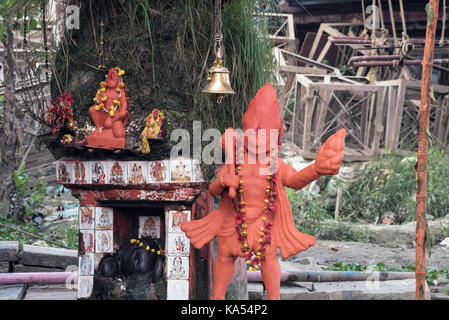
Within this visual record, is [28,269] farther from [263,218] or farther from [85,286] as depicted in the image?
[263,218]

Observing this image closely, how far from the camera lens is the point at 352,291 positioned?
19.3 ft

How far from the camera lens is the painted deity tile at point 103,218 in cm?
501

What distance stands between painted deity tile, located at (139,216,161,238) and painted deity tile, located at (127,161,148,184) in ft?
2.35

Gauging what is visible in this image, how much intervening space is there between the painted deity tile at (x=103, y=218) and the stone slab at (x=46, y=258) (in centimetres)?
210

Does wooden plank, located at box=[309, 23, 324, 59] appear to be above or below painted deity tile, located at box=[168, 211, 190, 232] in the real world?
above

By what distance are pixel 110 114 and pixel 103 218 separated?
3.19 ft

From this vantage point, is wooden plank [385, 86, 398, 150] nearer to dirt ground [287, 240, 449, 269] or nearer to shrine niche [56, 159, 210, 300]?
dirt ground [287, 240, 449, 269]

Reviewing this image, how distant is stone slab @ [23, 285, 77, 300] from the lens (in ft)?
19.9

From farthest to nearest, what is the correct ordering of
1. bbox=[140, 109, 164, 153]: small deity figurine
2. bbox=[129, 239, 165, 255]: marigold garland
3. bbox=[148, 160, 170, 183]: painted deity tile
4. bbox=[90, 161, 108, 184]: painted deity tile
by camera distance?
bbox=[129, 239, 165, 255]: marigold garland, bbox=[90, 161, 108, 184]: painted deity tile, bbox=[148, 160, 170, 183]: painted deity tile, bbox=[140, 109, 164, 153]: small deity figurine

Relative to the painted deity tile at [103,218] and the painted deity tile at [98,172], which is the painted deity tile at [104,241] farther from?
the painted deity tile at [98,172]

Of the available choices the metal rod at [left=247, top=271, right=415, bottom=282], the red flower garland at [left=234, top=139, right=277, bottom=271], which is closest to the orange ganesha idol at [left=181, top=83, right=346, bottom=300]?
the red flower garland at [left=234, top=139, right=277, bottom=271]

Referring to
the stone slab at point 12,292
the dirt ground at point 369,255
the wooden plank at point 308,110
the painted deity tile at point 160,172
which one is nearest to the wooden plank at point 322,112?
the wooden plank at point 308,110

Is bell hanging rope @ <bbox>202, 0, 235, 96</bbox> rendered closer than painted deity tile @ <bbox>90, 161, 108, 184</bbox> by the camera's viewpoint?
Yes

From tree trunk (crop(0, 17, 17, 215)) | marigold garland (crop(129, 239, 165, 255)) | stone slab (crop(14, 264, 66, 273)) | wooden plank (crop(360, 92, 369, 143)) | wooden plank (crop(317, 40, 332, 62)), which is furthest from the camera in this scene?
wooden plank (crop(317, 40, 332, 62))
